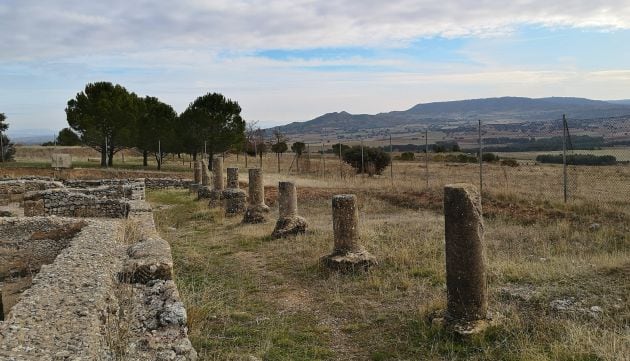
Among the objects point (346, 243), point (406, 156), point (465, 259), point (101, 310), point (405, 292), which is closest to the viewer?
point (101, 310)

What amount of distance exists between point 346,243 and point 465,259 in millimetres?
3433

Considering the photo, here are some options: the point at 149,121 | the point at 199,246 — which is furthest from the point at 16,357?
the point at 149,121

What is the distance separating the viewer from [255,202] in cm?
1512

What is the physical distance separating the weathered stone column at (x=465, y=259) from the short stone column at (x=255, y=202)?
919 centimetres

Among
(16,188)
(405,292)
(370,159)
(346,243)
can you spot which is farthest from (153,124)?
(405,292)

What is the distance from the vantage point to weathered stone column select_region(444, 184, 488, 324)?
6070mm

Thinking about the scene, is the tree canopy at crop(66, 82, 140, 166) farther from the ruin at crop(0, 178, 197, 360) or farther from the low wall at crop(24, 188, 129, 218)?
the ruin at crop(0, 178, 197, 360)

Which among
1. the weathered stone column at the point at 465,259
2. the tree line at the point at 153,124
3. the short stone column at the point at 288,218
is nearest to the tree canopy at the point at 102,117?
the tree line at the point at 153,124

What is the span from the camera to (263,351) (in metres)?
5.61

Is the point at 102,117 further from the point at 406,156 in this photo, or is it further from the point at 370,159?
the point at 406,156

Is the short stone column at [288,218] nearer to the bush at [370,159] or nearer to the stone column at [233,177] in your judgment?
the stone column at [233,177]

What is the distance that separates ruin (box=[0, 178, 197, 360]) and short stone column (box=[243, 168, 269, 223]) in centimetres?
402

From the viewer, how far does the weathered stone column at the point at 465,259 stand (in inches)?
239

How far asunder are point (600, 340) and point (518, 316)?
3.63 ft
